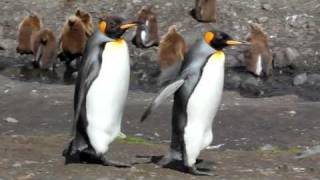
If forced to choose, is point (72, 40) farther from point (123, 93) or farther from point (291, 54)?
point (123, 93)

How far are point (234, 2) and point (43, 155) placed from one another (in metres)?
8.43

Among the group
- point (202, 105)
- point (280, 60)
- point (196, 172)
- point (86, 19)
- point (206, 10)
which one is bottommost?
point (280, 60)

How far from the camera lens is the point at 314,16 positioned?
14.6 m

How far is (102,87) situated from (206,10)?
8.12m

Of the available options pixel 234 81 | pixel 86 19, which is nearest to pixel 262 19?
pixel 234 81

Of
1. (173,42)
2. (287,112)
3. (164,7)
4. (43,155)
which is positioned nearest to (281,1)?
(164,7)

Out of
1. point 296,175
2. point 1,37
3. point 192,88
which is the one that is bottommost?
point 1,37

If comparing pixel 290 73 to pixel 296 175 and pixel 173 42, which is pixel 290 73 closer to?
pixel 173 42

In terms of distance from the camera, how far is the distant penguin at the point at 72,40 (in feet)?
43.9

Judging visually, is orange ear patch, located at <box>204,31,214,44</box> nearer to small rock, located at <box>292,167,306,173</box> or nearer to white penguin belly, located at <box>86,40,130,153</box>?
white penguin belly, located at <box>86,40,130,153</box>

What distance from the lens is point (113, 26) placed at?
21.2ft

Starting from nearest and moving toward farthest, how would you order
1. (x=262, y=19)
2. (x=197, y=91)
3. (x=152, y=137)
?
(x=197, y=91) → (x=152, y=137) → (x=262, y=19)

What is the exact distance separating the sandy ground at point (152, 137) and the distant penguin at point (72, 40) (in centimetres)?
146

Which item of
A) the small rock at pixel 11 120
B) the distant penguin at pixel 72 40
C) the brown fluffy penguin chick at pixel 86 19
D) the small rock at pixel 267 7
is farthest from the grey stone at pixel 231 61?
the small rock at pixel 11 120
